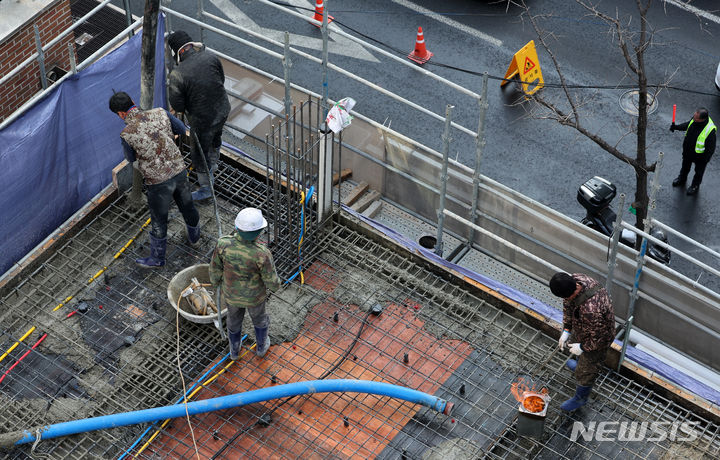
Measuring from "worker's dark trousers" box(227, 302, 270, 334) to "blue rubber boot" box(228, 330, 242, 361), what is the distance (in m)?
0.05

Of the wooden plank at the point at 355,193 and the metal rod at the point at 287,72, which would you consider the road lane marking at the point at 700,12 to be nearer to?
the wooden plank at the point at 355,193

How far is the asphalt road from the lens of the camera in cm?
1852

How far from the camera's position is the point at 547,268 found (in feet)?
47.4

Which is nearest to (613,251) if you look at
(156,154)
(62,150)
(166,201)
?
(166,201)

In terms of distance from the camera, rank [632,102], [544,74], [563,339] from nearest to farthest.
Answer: [563,339], [632,102], [544,74]

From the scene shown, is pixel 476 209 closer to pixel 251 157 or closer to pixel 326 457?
pixel 251 157

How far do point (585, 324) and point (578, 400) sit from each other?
3.45ft

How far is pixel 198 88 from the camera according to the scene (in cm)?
1378

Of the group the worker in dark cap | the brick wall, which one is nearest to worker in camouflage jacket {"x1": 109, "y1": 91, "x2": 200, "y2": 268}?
the worker in dark cap

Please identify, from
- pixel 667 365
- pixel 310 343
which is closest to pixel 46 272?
pixel 310 343

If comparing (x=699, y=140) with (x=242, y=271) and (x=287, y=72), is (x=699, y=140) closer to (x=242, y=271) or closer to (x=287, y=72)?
(x=287, y=72)

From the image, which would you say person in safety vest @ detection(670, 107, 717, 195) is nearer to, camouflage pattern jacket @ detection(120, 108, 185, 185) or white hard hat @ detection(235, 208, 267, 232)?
camouflage pattern jacket @ detection(120, 108, 185, 185)

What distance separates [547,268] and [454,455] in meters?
3.21

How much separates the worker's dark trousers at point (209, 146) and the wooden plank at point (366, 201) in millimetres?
1962
